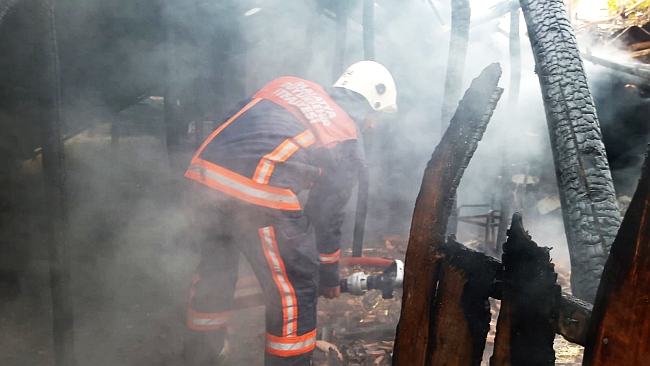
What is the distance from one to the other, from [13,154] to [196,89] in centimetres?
323

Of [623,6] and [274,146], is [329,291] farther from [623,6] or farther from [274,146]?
[623,6]

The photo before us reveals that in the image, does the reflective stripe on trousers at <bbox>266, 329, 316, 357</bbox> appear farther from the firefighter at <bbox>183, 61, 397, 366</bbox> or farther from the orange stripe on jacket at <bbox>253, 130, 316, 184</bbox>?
the orange stripe on jacket at <bbox>253, 130, 316, 184</bbox>

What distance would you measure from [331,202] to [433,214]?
1872 mm

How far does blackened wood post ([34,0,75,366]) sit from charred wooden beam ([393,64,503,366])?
225 cm

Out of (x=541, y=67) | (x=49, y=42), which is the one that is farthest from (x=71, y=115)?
(x=541, y=67)

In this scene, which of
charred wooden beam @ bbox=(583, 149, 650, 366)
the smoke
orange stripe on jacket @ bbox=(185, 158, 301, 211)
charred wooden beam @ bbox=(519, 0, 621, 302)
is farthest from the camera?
the smoke

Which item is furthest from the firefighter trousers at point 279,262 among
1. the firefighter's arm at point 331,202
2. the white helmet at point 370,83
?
the white helmet at point 370,83

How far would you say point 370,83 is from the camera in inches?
144

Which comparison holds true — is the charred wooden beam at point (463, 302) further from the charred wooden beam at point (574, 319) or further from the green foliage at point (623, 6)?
the green foliage at point (623, 6)

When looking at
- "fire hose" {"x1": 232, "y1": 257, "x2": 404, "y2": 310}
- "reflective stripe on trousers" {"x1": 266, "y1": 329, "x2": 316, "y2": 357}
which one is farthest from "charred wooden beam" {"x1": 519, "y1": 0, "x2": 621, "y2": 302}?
"fire hose" {"x1": 232, "y1": 257, "x2": 404, "y2": 310}

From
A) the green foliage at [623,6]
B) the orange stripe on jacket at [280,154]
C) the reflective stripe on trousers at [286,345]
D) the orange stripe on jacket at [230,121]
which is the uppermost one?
the green foliage at [623,6]

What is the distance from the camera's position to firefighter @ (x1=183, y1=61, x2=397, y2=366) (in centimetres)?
263

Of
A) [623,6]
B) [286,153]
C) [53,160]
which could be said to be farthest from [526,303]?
[623,6]

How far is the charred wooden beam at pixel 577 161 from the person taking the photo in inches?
52.5
